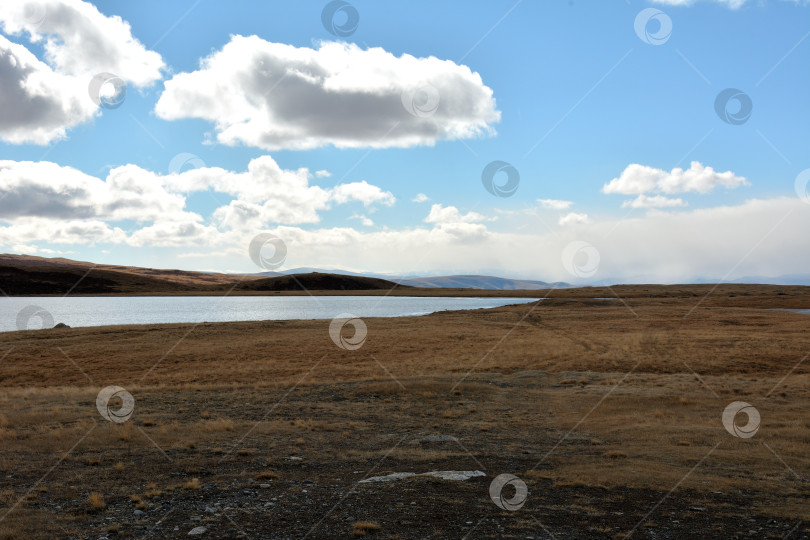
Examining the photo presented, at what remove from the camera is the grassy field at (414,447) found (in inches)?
408

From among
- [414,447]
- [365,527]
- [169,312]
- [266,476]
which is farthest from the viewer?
[169,312]

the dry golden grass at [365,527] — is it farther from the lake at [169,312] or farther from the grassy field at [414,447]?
the lake at [169,312]

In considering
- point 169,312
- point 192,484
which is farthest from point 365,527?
point 169,312

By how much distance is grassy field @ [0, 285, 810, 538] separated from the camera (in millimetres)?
10359

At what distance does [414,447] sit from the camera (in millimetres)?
16359

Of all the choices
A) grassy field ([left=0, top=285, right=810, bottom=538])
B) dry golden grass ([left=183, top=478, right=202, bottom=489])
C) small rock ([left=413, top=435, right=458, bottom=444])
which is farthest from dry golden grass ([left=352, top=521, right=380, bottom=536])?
small rock ([left=413, top=435, right=458, bottom=444])

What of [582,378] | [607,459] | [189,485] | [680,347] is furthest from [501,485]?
[680,347]

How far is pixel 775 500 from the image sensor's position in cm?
1147

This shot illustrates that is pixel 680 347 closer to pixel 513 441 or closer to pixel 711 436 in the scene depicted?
pixel 711 436

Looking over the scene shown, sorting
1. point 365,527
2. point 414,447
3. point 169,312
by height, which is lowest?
point 414,447

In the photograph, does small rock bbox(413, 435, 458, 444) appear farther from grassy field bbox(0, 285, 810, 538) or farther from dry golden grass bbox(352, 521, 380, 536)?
dry golden grass bbox(352, 521, 380, 536)

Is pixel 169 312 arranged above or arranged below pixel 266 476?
above

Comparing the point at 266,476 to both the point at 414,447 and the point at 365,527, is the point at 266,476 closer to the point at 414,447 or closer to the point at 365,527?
the point at 365,527

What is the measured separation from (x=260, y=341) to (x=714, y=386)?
3985 cm
